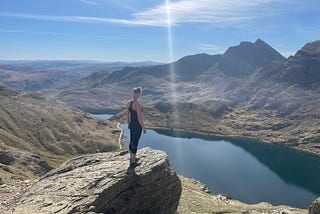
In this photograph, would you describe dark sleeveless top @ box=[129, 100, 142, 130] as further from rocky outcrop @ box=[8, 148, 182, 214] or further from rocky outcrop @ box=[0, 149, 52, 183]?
rocky outcrop @ box=[0, 149, 52, 183]

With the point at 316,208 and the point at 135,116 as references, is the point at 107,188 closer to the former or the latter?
the point at 135,116

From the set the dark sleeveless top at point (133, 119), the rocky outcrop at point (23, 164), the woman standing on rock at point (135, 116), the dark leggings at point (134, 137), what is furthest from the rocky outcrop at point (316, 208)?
the rocky outcrop at point (23, 164)

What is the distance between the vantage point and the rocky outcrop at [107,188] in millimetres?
24047

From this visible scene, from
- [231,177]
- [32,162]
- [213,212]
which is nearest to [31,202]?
[213,212]

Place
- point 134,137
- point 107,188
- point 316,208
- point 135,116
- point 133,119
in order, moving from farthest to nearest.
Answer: point 316,208, point 134,137, point 133,119, point 135,116, point 107,188

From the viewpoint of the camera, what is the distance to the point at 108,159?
33469mm

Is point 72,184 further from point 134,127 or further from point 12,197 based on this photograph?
point 12,197

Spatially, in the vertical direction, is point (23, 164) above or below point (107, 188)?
below

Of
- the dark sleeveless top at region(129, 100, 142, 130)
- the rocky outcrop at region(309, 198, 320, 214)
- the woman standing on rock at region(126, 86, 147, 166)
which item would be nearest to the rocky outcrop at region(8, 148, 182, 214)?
the woman standing on rock at region(126, 86, 147, 166)

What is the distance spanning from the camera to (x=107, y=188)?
26375 mm

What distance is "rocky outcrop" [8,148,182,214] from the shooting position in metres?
24.0

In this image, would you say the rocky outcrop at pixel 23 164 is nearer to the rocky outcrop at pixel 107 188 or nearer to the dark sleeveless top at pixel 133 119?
the rocky outcrop at pixel 107 188

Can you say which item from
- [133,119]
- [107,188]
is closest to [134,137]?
[133,119]

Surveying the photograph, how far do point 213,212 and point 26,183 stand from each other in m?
23.6
